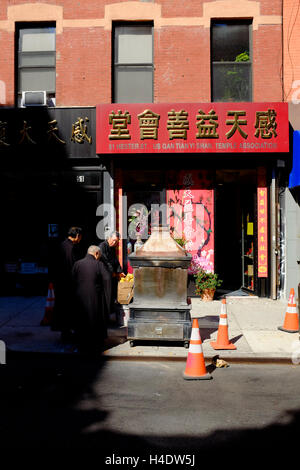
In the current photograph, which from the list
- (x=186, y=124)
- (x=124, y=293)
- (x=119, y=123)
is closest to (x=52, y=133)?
(x=119, y=123)

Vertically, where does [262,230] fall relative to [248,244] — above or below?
above

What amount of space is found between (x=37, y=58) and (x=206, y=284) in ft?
26.1

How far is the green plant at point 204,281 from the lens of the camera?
38.5ft

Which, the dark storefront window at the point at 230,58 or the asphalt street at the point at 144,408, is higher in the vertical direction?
the dark storefront window at the point at 230,58

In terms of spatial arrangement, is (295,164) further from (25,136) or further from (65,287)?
(25,136)

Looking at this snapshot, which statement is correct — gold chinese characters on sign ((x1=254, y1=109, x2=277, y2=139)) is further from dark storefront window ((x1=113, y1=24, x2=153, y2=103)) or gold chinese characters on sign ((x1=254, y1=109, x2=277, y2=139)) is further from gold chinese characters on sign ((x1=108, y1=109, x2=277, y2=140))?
dark storefront window ((x1=113, y1=24, x2=153, y2=103))

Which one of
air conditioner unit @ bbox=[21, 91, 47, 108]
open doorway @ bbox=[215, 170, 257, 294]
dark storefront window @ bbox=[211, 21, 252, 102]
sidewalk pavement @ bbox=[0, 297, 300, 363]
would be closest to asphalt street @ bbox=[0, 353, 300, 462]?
sidewalk pavement @ bbox=[0, 297, 300, 363]

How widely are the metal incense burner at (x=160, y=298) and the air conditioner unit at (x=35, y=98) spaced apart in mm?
6502

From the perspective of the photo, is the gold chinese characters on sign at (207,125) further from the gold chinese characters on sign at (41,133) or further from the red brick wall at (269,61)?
the gold chinese characters on sign at (41,133)

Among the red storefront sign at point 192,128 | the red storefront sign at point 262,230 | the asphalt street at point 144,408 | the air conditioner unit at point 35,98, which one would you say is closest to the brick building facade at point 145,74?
the red storefront sign at point 262,230

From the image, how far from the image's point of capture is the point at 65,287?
772cm

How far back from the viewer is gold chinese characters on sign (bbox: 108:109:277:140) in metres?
11.2
